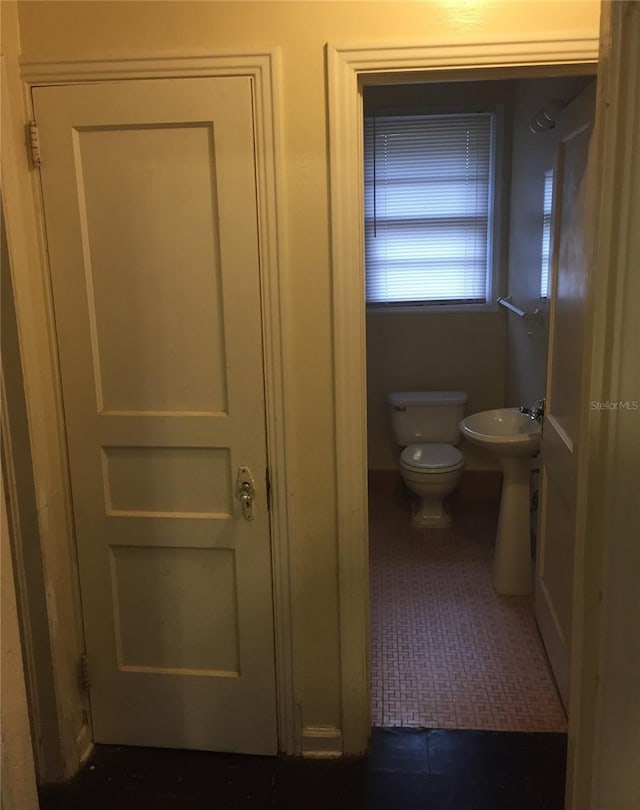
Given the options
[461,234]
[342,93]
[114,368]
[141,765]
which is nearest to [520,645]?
[141,765]

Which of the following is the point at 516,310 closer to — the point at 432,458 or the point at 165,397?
the point at 432,458

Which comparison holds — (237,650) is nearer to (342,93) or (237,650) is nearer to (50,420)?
(50,420)

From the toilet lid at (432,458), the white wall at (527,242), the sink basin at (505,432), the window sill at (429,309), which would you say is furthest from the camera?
the window sill at (429,309)

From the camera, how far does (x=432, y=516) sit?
399cm

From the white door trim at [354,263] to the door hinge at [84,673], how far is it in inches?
31.8

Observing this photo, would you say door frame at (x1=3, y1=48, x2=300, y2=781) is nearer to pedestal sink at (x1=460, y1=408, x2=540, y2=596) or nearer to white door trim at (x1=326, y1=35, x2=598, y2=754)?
white door trim at (x1=326, y1=35, x2=598, y2=754)

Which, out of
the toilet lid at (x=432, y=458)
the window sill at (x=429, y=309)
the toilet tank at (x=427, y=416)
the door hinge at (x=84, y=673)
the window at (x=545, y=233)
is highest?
the window at (x=545, y=233)

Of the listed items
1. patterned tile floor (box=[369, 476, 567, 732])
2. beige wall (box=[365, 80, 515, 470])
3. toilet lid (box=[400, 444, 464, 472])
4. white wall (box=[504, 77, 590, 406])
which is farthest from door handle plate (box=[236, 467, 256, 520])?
beige wall (box=[365, 80, 515, 470])

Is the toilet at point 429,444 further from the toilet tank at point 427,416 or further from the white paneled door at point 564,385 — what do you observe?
the white paneled door at point 564,385

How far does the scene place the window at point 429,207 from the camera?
13.6 feet

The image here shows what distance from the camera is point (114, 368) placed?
1989 millimetres

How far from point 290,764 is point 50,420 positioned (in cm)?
127

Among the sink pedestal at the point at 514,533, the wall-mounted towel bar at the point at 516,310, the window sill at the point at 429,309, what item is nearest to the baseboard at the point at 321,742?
the sink pedestal at the point at 514,533

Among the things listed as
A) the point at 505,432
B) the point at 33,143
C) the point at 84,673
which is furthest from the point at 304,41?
the point at 505,432
